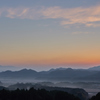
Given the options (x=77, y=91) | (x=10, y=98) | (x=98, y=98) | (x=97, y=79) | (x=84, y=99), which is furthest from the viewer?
(x=97, y=79)

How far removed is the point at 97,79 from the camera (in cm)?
16912

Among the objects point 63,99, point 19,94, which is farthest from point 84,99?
point 19,94

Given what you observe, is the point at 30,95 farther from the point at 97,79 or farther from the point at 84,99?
the point at 97,79

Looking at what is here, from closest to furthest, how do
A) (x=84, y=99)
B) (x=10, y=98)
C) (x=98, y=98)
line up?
(x=98, y=98) < (x=10, y=98) < (x=84, y=99)

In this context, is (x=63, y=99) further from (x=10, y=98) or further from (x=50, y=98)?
(x=10, y=98)

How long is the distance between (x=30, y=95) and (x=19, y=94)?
1.50m

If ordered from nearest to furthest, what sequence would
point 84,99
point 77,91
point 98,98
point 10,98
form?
point 98,98 → point 10,98 → point 84,99 → point 77,91

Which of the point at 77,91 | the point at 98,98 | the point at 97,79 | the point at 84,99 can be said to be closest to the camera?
the point at 98,98

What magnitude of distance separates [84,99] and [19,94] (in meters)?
27.7

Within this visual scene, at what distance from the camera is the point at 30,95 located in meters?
33.7

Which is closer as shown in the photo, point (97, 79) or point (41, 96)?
point (41, 96)

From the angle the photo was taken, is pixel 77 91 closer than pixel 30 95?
No

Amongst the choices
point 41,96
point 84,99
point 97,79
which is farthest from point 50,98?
point 97,79

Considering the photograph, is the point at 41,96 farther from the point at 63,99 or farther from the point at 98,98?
the point at 98,98
